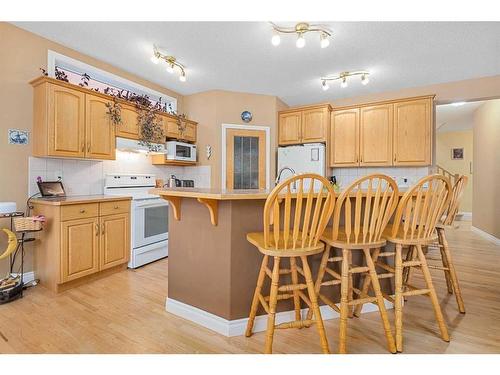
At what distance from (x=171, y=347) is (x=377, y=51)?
3472 millimetres

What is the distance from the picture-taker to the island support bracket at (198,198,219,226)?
1781mm

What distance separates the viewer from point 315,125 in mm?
4461

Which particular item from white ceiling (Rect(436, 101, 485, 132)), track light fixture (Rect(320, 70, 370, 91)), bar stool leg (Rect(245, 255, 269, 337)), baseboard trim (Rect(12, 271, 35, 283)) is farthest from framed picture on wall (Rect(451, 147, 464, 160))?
baseboard trim (Rect(12, 271, 35, 283))

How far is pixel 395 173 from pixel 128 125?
400 cm

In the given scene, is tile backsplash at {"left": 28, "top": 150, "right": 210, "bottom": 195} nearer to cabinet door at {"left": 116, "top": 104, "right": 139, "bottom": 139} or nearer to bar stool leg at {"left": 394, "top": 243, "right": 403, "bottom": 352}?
cabinet door at {"left": 116, "top": 104, "right": 139, "bottom": 139}

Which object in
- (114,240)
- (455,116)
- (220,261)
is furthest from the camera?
(455,116)

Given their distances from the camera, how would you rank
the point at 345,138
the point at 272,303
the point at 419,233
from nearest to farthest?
1. the point at 272,303
2. the point at 419,233
3. the point at 345,138

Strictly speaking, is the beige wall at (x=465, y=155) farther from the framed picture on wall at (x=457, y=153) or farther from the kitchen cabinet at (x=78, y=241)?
the kitchen cabinet at (x=78, y=241)

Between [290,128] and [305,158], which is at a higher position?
[290,128]

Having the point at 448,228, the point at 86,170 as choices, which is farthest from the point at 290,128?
the point at 86,170

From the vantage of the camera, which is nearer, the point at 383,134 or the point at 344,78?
the point at 344,78

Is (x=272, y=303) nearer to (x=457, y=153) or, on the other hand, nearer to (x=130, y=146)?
(x=130, y=146)

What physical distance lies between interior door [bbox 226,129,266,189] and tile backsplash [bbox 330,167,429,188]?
1274 mm
